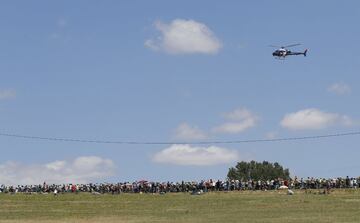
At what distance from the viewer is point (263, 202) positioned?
187ft

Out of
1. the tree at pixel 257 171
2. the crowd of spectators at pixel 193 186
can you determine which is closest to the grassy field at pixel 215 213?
the crowd of spectators at pixel 193 186

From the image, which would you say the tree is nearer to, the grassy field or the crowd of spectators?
the crowd of spectators

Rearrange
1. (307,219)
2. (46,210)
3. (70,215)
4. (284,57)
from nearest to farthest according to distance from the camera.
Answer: (307,219)
(70,215)
(46,210)
(284,57)

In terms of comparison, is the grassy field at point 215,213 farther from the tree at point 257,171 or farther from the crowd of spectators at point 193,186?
the tree at point 257,171

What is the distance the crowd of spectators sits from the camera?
76.4 meters

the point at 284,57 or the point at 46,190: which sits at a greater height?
the point at 284,57

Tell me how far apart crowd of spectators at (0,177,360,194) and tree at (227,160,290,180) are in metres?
81.6

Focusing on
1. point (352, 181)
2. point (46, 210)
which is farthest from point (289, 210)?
Result: point (352, 181)

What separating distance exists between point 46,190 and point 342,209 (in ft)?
164

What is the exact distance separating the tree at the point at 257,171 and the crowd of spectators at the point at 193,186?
81.6 m

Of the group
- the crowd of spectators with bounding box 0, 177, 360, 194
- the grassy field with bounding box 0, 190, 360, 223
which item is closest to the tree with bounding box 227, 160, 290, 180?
the crowd of spectators with bounding box 0, 177, 360, 194

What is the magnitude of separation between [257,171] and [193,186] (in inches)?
3605

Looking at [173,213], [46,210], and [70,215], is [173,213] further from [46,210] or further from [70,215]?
[46,210]

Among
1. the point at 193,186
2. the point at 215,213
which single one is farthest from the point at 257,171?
the point at 215,213
